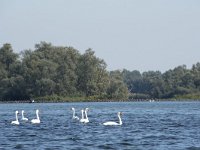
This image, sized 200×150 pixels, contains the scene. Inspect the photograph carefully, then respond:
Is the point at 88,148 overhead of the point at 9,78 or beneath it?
beneath

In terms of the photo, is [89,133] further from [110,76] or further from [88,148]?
[110,76]

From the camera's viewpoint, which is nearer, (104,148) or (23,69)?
(104,148)

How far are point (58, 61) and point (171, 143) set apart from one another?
5795 inches

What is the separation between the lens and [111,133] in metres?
54.1

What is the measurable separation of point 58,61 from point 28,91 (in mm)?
10769

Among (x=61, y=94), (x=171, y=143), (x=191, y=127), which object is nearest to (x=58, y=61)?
(x=61, y=94)

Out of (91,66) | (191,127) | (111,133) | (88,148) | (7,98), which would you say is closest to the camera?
(88,148)

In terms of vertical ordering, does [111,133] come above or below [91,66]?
below

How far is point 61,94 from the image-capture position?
633 ft

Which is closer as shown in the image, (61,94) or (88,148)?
(88,148)

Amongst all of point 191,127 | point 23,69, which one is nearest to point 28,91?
point 23,69

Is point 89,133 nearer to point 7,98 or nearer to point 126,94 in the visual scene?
point 126,94

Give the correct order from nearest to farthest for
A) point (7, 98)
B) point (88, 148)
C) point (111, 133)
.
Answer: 1. point (88, 148)
2. point (111, 133)
3. point (7, 98)

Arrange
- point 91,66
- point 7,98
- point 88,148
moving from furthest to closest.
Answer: point 7,98 → point 91,66 → point 88,148
